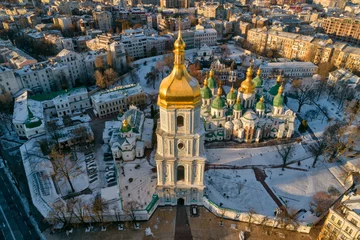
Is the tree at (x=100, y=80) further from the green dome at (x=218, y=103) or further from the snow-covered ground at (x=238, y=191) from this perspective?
the snow-covered ground at (x=238, y=191)

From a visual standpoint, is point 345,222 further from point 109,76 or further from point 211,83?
point 109,76

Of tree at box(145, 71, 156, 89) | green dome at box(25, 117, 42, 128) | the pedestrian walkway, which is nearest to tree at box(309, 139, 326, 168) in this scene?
the pedestrian walkway

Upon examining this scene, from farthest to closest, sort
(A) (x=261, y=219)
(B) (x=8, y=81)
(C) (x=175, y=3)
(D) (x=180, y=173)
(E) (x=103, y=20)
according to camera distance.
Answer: (C) (x=175, y=3)
(E) (x=103, y=20)
(B) (x=8, y=81)
(D) (x=180, y=173)
(A) (x=261, y=219)

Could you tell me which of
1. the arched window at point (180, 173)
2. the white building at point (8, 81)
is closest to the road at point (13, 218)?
the arched window at point (180, 173)

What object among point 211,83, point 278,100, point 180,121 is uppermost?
point 180,121

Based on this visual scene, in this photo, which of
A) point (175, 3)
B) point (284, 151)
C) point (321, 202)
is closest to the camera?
point (321, 202)

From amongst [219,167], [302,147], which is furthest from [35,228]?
[302,147]

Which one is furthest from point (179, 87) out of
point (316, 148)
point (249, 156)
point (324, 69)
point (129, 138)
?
point (324, 69)

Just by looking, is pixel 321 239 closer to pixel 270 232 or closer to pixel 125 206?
pixel 270 232
